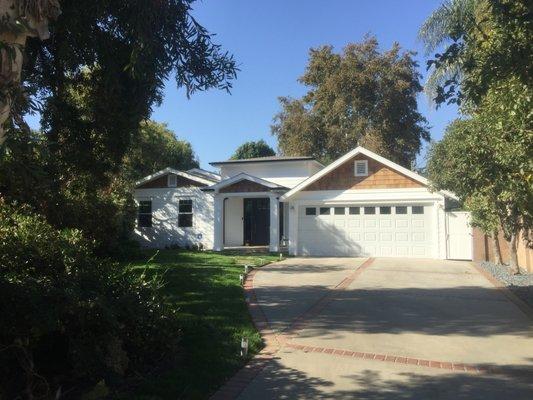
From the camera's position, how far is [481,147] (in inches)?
420

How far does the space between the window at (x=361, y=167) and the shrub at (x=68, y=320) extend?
15.5 meters

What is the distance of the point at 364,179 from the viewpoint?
21125mm

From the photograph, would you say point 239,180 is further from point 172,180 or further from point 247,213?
point 172,180

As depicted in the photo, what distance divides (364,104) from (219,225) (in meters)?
16.7

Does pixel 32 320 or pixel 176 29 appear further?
pixel 176 29

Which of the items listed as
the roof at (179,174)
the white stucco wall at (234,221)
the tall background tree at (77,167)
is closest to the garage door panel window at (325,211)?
the white stucco wall at (234,221)

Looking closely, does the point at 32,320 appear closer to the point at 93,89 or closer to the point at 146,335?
the point at 146,335

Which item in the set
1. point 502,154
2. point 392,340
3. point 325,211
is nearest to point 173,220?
point 325,211

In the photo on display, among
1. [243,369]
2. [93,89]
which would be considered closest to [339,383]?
[243,369]

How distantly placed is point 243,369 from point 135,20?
199 inches

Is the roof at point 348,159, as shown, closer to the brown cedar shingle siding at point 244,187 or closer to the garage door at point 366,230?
the garage door at point 366,230

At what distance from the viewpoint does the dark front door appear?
24.9 meters

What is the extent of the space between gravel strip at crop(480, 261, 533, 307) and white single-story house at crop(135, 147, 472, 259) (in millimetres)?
2667

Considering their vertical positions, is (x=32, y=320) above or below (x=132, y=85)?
below
